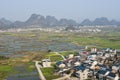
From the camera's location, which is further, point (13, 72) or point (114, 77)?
point (13, 72)

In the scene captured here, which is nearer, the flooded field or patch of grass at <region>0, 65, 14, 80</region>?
patch of grass at <region>0, 65, 14, 80</region>

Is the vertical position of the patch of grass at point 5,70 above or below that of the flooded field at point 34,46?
above

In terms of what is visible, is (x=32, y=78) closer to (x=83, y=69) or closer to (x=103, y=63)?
(x=83, y=69)

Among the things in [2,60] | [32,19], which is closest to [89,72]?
[2,60]

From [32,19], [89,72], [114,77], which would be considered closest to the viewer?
[114,77]

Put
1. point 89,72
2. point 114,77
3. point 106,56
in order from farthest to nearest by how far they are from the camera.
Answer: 1. point 106,56
2. point 89,72
3. point 114,77

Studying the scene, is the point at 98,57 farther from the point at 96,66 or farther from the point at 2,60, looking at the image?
the point at 2,60

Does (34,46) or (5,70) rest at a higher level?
(5,70)

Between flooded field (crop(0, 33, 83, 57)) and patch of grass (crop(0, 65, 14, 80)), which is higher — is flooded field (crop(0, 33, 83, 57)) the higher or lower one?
the lower one

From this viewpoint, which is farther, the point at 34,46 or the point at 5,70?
the point at 34,46

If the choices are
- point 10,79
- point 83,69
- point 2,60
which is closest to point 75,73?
point 83,69

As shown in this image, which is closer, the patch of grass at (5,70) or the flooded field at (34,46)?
the patch of grass at (5,70)
